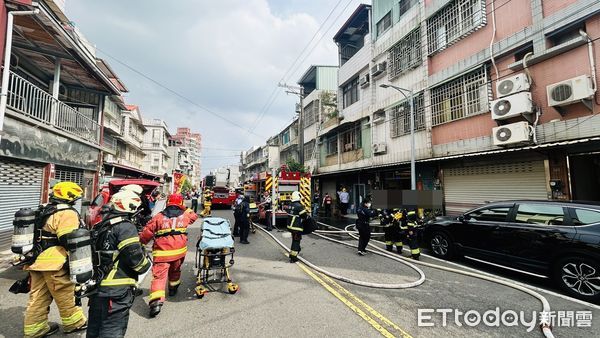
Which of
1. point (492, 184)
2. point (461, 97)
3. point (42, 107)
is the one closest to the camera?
point (42, 107)

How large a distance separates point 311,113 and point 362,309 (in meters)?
25.0

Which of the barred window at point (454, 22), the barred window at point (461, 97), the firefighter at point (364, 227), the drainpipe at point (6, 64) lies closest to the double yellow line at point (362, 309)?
the firefighter at point (364, 227)

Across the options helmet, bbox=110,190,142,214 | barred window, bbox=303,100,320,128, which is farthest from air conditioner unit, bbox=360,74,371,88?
helmet, bbox=110,190,142,214

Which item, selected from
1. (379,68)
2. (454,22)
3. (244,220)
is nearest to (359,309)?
(244,220)

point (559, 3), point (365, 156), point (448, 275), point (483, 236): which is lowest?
point (448, 275)

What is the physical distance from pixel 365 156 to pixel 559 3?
11.6m

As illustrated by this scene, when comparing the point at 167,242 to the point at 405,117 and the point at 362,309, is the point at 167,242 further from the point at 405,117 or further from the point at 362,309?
the point at 405,117

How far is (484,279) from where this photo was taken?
5.59m

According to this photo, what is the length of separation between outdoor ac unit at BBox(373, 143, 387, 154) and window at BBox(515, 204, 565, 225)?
34.6 feet

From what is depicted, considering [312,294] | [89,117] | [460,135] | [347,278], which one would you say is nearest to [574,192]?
[460,135]

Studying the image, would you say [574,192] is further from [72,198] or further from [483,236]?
[72,198]

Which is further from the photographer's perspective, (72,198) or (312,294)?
(312,294)

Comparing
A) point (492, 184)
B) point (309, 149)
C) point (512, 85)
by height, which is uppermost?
point (309, 149)

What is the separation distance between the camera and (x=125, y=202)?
9.95 feet
